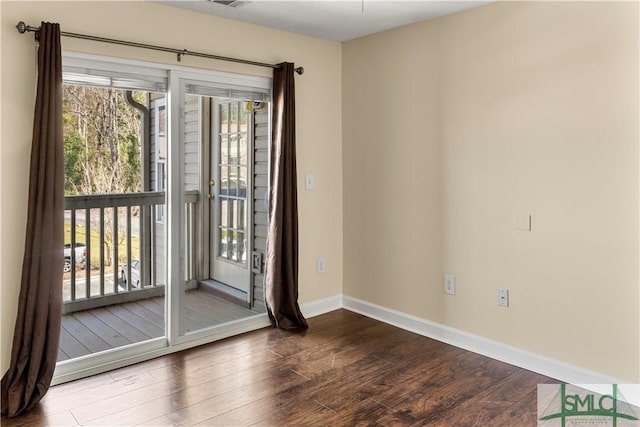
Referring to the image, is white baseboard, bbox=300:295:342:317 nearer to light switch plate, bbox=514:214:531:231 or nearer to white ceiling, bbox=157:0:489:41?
light switch plate, bbox=514:214:531:231

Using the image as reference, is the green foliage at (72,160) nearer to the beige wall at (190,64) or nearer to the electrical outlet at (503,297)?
the beige wall at (190,64)

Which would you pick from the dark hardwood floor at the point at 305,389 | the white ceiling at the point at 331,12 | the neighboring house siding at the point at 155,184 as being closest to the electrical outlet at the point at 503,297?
the dark hardwood floor at the point at 305,389

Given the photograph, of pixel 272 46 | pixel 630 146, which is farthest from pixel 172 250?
pixel 630 146

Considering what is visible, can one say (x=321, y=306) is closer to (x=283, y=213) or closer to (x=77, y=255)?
(x=283, y=213)

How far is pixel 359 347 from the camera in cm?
341

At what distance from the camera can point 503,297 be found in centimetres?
320

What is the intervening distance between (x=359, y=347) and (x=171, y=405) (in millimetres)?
1323

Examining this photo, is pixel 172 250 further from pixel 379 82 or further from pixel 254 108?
pixel 379 82

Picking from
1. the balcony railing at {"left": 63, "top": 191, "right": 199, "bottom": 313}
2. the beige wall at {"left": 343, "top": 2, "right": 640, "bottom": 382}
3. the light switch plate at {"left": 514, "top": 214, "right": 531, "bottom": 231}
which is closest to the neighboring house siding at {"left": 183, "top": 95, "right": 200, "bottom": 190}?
the balcony railing at {"left": 63, "top": 191, "right": 199, "bottom": 313}

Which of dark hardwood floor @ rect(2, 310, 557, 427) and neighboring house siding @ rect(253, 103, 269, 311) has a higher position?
neighboring house siding @ rect(253, 103, 269, 311)

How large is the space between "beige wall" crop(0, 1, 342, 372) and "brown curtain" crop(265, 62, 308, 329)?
225 millimetres

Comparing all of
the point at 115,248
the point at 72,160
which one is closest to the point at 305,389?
the point at 115,248

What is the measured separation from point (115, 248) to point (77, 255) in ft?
0.76

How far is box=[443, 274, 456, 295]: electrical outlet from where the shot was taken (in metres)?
3.48
